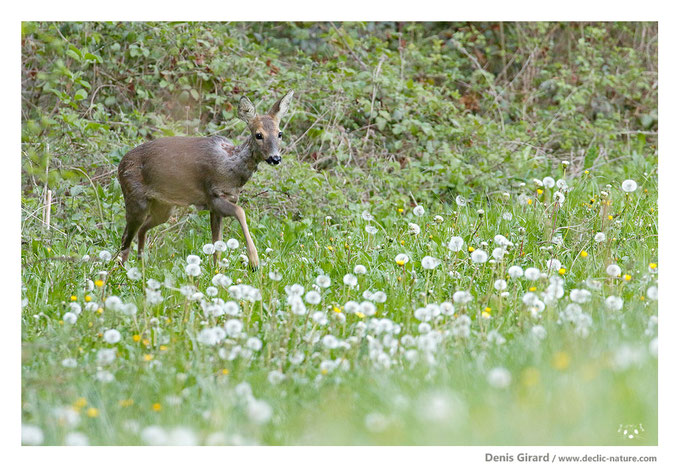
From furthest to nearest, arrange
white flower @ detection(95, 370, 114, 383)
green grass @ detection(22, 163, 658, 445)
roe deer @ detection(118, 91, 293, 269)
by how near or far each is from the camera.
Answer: roe deer @ detection(118, 91, 293, 269)
white flower @ detection(95, 370, 114, 383)
green grass @ detection(22, 163, 658, 445)

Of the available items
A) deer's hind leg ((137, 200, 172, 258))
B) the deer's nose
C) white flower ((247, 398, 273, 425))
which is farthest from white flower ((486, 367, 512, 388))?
deer's hind leg ((137, 200, 172, 258))

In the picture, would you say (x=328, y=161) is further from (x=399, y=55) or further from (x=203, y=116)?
(x=399, y=55)

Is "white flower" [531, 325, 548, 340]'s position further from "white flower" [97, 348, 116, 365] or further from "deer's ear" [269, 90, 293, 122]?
"deer's ear" [269, 90, 293, 122]

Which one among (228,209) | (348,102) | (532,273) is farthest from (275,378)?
(348,102)

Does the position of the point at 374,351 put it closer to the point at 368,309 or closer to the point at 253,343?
the point at 368,309

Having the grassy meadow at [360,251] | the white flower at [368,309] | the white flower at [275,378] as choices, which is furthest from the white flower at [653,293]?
the white flower at [275,378]

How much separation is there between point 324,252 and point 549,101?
5.52 metres

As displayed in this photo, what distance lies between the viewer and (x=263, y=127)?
6141 mm

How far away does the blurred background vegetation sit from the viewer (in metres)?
7.72

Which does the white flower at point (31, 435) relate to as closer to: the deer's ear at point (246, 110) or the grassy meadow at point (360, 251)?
the grassy meadow at point (360, 251)

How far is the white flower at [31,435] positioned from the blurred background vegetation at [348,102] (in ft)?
10.8

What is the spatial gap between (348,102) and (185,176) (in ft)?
9.84

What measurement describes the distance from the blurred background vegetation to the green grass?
1.48 m
